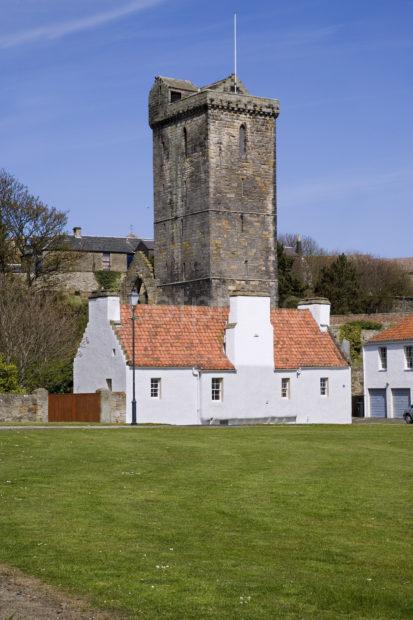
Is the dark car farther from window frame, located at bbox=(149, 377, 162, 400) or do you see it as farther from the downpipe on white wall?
window frame, located at bbox=(149, 377, 162, 400)

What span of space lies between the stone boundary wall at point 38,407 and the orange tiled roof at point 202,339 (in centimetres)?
251

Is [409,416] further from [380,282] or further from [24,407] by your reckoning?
[380,282]

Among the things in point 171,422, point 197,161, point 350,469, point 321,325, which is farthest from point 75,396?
point 197,161

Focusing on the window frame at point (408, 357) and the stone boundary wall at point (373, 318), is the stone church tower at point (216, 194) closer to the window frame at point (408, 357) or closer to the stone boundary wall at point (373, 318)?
the stone boundary wall at point (373, 318)

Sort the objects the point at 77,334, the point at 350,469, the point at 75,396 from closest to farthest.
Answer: the point at 350,469 < the point at 75,396 < the point at 77,334

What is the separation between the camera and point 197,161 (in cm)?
8844

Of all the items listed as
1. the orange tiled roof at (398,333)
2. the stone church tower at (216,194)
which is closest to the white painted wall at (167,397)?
the orange tiled roof at (398,333)

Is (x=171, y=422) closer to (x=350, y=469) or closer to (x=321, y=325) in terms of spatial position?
(x=321, y=325)

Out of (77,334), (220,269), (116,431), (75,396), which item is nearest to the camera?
(116,431)

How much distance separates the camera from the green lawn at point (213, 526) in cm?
1513

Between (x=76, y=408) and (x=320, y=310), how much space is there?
57.8 ft

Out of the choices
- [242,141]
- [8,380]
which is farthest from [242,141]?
[8,380]

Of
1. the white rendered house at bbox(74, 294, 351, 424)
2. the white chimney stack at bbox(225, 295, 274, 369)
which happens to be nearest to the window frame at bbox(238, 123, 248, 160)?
the white rendered house at bbox(74, 294, 351, 424)

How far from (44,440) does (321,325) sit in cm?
3619
